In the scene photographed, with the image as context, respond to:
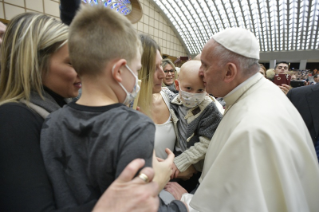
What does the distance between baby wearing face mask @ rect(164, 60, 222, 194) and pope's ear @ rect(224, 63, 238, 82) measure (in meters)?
0.24

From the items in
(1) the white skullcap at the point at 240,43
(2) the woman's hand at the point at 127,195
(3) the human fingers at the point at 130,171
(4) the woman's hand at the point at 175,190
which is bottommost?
(4) the woman's hand at the point at 175,190

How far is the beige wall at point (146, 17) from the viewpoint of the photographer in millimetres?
6717

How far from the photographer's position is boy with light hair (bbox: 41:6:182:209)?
2.09 ft

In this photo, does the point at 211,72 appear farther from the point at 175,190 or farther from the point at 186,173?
the point at 175,190

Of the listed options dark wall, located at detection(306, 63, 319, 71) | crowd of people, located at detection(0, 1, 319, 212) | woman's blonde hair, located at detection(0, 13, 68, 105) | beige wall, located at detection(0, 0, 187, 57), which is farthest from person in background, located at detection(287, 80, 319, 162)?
dark wall, located at detection(306, 63, 319, 71)

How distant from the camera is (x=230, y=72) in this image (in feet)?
4.89

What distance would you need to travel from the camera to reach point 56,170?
2.33 feet

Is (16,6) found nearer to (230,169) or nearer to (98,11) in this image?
(98,11)

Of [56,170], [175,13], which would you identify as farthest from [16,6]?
[175,13]

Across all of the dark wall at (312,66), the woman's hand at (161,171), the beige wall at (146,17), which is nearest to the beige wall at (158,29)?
the beige wall at (146,17)

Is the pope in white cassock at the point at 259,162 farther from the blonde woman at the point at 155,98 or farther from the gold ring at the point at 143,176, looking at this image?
the gold ring at the point at 143,176

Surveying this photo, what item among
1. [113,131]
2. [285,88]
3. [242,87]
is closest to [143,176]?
[113,131]

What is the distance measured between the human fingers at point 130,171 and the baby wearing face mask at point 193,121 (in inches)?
40.9

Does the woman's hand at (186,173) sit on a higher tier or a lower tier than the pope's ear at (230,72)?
lower
